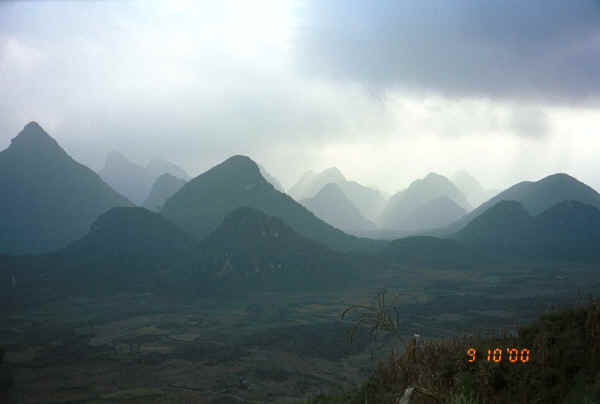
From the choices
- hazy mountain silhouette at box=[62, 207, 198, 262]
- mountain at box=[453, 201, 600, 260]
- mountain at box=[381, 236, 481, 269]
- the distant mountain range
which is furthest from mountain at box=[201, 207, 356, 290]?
mountain at box=[453, 201, 600, 260]

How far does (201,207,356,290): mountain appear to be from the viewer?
4902 inches

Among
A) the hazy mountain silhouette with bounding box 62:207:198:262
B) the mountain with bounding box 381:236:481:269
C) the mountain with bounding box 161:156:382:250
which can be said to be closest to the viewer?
the hazy mountain silhouette with bounding box 62:207:198:262

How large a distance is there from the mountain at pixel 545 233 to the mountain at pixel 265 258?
258 ft

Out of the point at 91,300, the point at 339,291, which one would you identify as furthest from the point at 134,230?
the point at 339,291

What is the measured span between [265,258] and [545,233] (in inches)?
5123

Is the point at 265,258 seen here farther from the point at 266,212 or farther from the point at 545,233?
the point at 545,233

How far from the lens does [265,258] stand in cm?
13100

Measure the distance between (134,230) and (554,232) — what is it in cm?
17717

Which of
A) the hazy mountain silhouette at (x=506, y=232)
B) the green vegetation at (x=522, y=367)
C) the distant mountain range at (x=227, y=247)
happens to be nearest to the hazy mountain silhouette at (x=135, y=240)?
the distant mountain range at (x=227, y=247)

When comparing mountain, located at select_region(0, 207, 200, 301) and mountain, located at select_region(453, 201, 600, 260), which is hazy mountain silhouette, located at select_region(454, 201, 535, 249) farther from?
mountain, located at select_region(0, 207, 200, 301)

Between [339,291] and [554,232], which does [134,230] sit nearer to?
[339,291]

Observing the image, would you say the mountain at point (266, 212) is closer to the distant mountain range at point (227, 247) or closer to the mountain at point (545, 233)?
the distant mountain range at point (227, 247)

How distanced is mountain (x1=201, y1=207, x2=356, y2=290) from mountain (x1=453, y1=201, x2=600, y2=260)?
78.5m

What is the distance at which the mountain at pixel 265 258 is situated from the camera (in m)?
124
